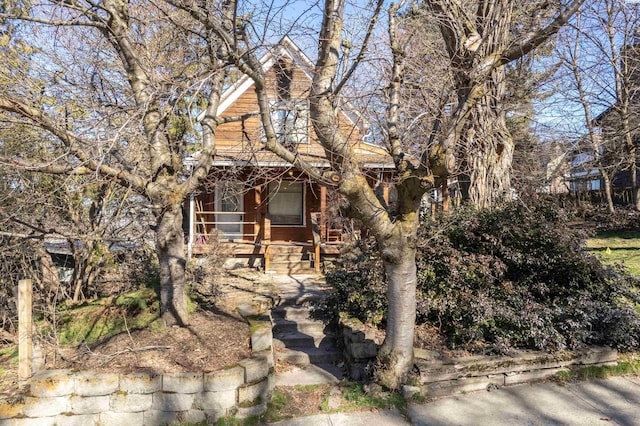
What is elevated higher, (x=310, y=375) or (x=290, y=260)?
(x=290, y=260)

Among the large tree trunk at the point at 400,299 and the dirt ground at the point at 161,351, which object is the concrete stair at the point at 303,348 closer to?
the dirt ground at the point at 161,351

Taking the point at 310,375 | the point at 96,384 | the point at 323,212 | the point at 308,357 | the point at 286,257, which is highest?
the point at 323,212

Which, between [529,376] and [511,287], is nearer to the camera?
[529,376]

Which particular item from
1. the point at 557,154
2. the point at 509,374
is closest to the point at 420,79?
the point at 509,374

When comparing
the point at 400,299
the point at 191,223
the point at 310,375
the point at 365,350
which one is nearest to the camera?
the point at 400,299

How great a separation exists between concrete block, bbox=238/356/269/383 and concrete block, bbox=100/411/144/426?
1.08 m

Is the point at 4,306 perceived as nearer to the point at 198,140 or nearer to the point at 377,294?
the point at 377,294

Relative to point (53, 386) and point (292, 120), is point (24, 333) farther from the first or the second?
point (292, 120)

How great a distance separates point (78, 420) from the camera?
13.2ft

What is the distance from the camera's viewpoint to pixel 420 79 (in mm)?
6012

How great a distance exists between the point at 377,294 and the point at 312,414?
78.6 inches

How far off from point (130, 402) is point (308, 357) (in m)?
2.36

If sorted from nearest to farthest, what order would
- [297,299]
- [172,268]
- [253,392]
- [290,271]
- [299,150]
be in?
1. [253,392]
2. [172,268]
3. [299,150]
4. [297,299]
5. [290,271]

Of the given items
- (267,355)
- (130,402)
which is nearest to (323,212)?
(267,355)
